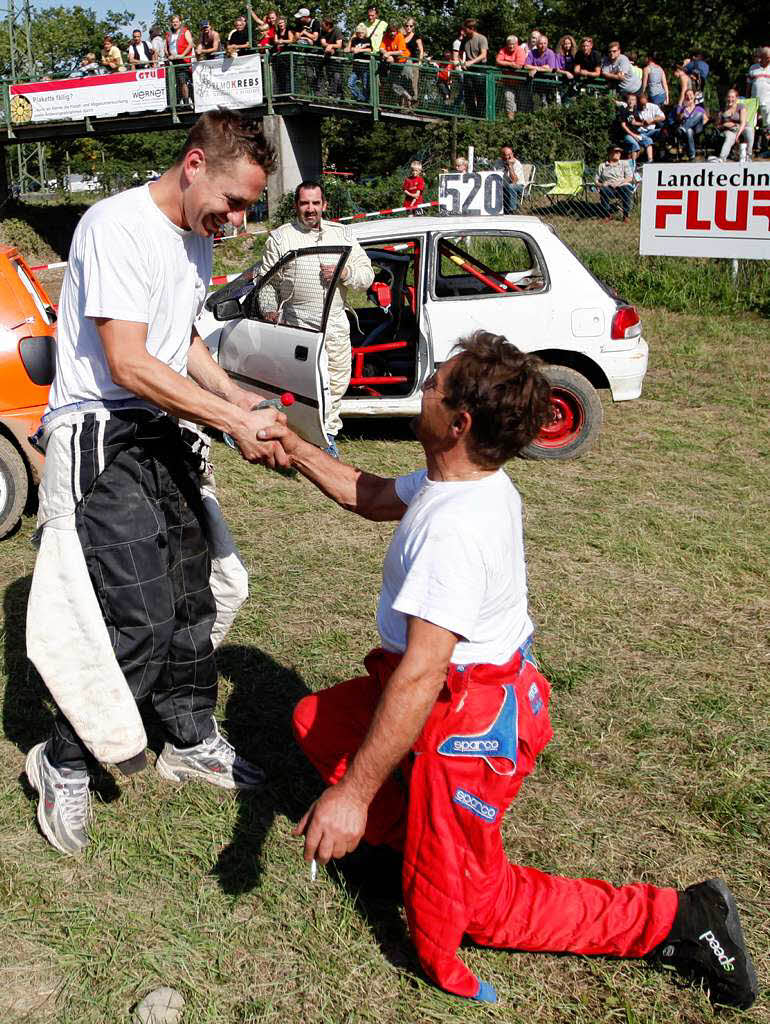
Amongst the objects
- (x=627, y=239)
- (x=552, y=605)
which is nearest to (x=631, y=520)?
(x=552, y=605)

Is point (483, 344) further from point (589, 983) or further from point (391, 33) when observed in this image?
point (391, 33)

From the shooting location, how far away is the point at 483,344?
2.40 meters

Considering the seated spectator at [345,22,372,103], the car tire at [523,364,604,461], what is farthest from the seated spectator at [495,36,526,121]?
the car tire at [523,364,604,461]

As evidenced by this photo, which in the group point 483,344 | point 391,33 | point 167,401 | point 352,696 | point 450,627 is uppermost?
point 391,33

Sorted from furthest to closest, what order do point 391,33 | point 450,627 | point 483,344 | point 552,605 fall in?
1. point 391,33
2. point 552,605
3. point 483,344
4. point 450,627

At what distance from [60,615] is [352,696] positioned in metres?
0.91

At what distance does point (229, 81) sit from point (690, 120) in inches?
491

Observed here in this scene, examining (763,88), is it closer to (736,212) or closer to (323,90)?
(736,212)

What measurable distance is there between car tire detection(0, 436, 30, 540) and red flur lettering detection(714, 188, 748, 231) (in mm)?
8415

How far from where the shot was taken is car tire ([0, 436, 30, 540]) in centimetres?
566

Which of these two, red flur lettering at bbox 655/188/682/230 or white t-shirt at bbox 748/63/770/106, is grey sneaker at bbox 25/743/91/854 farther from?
white t-shirt at bbox 748/63/770/106

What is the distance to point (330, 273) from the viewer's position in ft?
22.9

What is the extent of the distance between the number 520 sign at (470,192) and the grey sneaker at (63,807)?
10724 millimetres

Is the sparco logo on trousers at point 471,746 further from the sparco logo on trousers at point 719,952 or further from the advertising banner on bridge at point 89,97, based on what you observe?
the advertising banner on bridge at point 89,97
